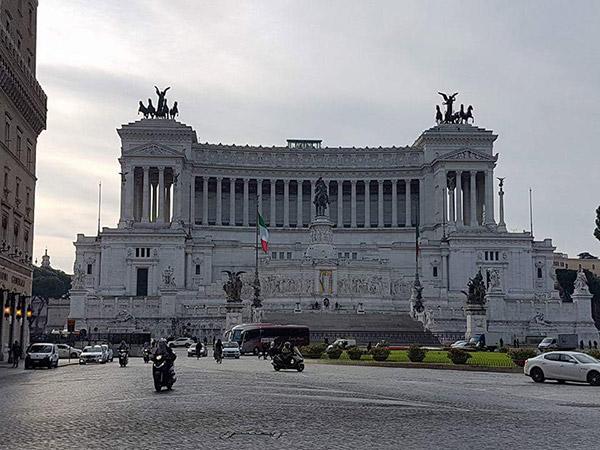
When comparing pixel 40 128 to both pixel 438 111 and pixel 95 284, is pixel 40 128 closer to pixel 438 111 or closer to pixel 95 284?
pixel 95 284

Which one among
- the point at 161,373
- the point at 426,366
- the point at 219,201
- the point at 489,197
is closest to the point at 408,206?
the point at 489,197

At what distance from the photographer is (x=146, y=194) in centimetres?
13600

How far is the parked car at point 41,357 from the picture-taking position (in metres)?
53.4

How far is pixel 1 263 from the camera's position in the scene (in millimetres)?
55719

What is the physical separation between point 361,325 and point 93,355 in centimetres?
3530

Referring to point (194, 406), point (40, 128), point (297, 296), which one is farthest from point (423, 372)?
point (297, 296)

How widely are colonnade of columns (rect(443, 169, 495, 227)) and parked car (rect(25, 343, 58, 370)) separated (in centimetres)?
8967

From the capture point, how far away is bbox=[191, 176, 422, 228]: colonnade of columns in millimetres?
146125

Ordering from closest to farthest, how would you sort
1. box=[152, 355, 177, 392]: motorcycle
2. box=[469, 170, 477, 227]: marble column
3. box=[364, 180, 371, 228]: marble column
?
1. box=[152, 355, 177, 392]: motorcycle
2. box=[469, 170, 477, 227]: marble column
3. box=[364, 180, 371, 228]: marble column

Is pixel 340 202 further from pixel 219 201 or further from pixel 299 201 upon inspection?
pixel 219 201

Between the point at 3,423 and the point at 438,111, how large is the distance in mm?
131768

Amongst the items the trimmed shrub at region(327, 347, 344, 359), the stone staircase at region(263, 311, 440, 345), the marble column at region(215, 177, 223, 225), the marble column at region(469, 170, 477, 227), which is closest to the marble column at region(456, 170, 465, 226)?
the marble column at region(469, 170, 477, 227)

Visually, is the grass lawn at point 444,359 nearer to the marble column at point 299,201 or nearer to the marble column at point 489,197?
the marble column at point 489,197

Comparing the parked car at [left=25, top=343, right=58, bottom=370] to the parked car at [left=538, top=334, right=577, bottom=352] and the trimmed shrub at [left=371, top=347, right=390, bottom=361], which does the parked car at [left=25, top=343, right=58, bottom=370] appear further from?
the parked car at [left=538, top=334, right=577, bottom=352]
